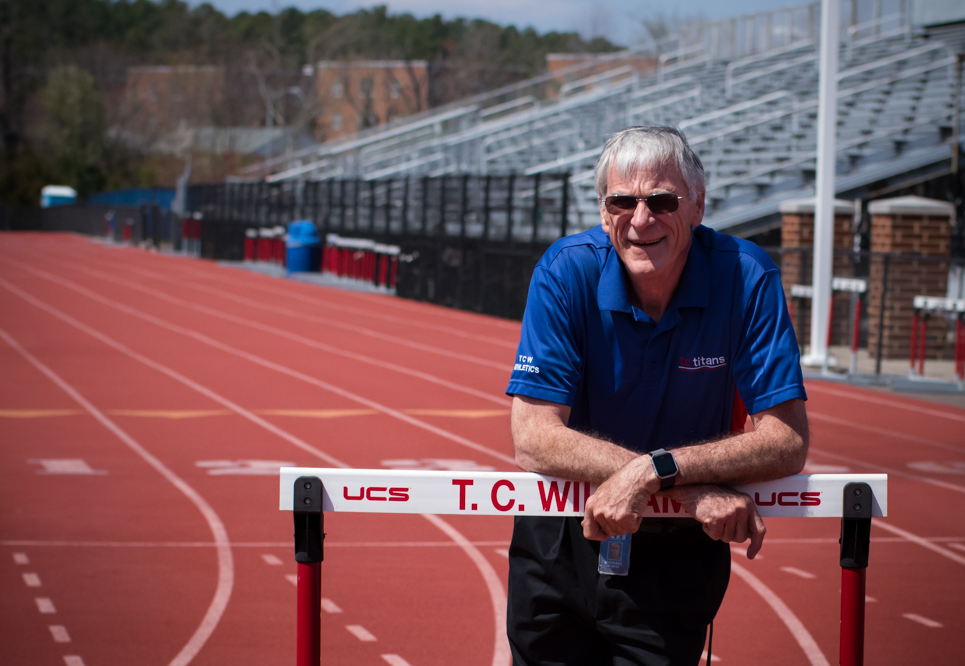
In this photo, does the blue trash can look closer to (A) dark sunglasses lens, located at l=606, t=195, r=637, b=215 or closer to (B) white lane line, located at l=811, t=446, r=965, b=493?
(B) white lane line, located at l=811, t=446, r=965, b=493

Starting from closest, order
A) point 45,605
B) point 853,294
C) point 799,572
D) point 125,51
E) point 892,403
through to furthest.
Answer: point 45,605 < point 799,572 < point 892,403 < point 853,294 < point 125,51

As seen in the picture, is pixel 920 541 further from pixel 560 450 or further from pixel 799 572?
pixel 560 450

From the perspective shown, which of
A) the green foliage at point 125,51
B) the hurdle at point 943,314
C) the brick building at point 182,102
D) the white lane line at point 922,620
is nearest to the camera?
the white lane line at point 922,620

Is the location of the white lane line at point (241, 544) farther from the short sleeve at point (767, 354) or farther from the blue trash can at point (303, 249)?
the blue trash can at point (303, 249)

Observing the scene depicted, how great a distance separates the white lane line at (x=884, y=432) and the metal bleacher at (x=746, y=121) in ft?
33.8

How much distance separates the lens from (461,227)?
2588 centimetres

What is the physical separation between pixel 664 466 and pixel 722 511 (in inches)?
6.5

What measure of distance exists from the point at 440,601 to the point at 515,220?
18076 millimetres

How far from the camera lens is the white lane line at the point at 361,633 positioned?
5.66 metres

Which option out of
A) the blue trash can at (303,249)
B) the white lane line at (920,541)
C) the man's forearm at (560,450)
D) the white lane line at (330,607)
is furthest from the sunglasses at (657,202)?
the blue trash can at (303,249)

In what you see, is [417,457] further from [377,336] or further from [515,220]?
[515,220]

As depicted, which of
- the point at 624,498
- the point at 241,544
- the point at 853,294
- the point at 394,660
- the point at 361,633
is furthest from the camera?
the point at 853,294

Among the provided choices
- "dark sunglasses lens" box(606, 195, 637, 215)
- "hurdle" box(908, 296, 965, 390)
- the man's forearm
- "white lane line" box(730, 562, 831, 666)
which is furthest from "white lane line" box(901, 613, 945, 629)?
"hurdle" box(908, 296, 965, 390)

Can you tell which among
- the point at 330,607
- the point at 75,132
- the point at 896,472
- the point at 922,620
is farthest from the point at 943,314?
the point at 75,132
